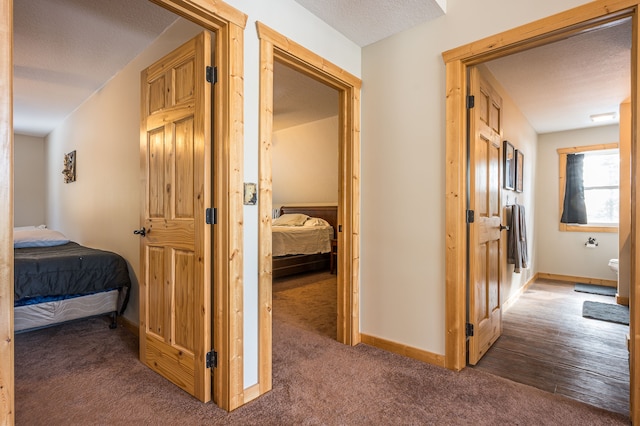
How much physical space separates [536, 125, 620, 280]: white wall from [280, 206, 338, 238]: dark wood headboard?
3.39 m

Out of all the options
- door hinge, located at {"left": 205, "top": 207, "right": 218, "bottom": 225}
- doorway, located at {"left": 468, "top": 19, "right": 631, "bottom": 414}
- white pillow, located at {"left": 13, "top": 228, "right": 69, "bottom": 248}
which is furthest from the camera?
white pillow, located at {"left": 13, "top": 228, "right": 69, "bottom": 248}

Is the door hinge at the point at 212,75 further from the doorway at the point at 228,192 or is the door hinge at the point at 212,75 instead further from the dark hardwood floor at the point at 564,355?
the dark hardwood floor at the point at 564,355

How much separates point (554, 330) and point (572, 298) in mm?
1529

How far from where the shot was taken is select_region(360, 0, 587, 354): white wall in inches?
89.4

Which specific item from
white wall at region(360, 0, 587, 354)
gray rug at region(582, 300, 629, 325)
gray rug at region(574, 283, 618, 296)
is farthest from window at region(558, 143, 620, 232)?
white wall at region(360, 0, 587, 354)

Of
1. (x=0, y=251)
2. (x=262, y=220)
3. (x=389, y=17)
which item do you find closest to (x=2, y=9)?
(x=0, y=251)

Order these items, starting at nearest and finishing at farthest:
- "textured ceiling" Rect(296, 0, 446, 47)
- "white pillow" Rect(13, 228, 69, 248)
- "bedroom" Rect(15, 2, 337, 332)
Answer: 1. "textured ceiling" Rect(296, 0, 446, 47)
2. "bedroom" Rect(15, 2, 337, 332)
3. "white pillow" Rect(13, 228, 69, 248)

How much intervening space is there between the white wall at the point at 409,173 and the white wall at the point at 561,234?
4.25 metres

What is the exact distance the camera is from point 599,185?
16.7 feet

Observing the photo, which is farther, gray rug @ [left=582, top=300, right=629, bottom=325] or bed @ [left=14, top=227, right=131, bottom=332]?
gray rug @ [left=582, top=300, right=629, bottom=325]

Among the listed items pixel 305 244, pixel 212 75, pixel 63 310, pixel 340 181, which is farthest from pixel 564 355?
pixel 63 310

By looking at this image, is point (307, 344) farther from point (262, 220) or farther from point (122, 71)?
point (122, 71)

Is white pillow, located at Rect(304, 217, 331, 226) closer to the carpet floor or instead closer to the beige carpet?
the beige carpet

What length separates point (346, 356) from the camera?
2.45m
